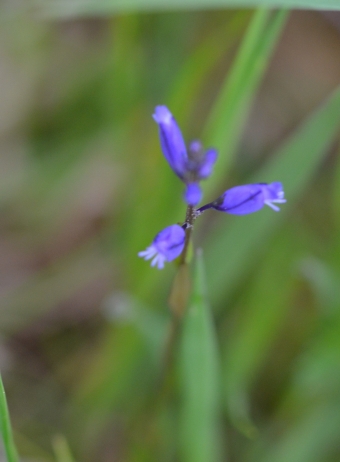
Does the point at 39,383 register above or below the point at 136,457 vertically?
above

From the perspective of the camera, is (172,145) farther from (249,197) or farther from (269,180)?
(269,180)

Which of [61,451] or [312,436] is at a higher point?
[61,451]

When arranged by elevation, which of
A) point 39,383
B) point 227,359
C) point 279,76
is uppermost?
point 279,76

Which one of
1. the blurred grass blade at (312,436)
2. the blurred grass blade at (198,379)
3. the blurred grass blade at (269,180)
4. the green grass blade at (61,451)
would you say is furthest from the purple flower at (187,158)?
the blurred grass blade at (312,436)

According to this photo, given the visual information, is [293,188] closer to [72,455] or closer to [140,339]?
[140,339]

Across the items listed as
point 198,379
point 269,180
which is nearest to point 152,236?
point 269,180

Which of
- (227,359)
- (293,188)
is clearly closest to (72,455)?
(227,359)

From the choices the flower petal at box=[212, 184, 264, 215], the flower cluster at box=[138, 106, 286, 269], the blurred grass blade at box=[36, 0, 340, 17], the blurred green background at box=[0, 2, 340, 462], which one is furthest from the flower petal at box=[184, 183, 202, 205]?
the blurred grass blade at box=[36, 0, 340, 17]

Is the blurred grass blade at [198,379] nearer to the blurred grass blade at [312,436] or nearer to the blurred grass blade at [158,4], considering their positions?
the blurred grass blade at [312,436]
